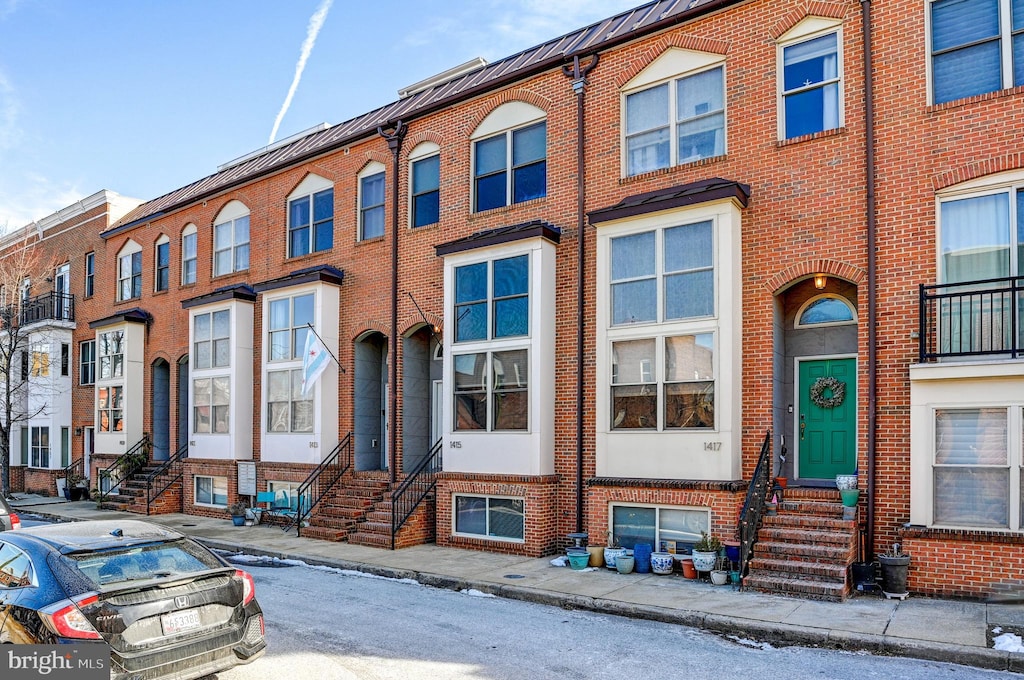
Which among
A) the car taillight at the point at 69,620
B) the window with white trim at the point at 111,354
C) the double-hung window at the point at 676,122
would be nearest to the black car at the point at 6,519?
the car taillight at the point at 69,620

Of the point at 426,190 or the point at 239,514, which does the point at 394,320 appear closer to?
the point at 426,190

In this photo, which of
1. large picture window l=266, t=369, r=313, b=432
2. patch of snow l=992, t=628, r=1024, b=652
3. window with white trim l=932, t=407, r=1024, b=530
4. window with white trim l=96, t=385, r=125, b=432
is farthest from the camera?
window with white trim l=96, t=385, r=125, b=432

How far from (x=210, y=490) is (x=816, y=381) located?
608 inches

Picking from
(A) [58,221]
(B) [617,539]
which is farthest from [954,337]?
(A) [58,221]

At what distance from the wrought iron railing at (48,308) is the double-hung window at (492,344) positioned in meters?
19.9

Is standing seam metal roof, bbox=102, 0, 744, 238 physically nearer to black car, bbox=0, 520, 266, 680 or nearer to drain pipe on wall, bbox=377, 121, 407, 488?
drain pipe on wall, bbox=377, 121, 407, 488

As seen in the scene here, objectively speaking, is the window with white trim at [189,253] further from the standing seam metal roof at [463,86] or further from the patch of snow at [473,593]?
the patch of snow at [473,593]

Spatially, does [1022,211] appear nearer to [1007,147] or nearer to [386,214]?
[1007,147]

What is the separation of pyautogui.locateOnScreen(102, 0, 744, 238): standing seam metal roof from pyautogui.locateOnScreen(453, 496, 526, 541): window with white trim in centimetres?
822

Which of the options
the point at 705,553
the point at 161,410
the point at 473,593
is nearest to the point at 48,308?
the point at 161,410

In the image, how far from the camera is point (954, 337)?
408 inches

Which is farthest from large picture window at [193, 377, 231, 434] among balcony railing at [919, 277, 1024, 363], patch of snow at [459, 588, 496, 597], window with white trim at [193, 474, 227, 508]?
balcony railing at [919, 277, 1024, 363]

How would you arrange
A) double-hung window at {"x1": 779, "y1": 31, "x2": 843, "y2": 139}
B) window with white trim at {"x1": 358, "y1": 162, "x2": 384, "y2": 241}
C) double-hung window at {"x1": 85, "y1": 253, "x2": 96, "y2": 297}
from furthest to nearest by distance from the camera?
double-hung window at {"x1": 85, "y1": 253, "x2": 96, "y2": 297} → window with white trim at {"x1": 358, "y1": 162, "x2": 384, "y2": 241} → double-hung window at {"x1": 779, "y1": 31, "x2": 843, "y2": 139}

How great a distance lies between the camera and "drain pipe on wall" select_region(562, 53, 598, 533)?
1350 cm
